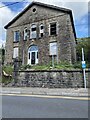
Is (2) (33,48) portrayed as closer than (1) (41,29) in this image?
No

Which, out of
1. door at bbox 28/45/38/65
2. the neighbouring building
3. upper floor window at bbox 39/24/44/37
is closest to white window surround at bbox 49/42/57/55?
the neighbouring building

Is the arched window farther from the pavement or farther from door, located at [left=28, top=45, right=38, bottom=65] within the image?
the pavement

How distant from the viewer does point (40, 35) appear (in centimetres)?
2741

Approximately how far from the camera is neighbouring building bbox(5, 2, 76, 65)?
992 inches

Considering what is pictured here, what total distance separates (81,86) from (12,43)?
53.3 feet

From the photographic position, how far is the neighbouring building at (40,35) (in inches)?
992

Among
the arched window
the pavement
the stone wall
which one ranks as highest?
the arched window

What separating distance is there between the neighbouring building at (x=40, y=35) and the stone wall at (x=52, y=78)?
6424 millimetres

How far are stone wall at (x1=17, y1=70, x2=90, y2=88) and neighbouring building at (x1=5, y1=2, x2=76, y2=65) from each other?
6.42 m

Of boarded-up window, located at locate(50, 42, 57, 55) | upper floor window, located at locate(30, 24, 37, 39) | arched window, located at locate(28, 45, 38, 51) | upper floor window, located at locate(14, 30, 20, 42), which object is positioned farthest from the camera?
upper floor window, located at locate(14, 30, 20, 42)

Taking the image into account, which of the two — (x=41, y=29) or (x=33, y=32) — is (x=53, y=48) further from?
(x=33, y=32)

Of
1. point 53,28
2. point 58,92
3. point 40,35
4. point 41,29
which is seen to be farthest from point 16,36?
point 58,92

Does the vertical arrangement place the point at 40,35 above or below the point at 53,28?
below

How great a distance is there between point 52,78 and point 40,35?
1081 cm
